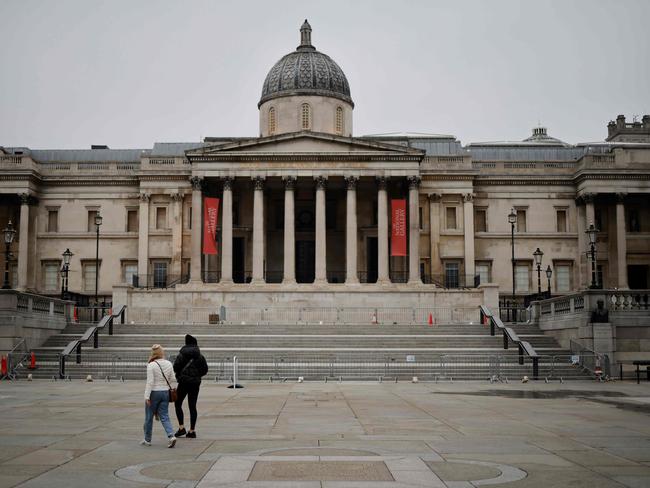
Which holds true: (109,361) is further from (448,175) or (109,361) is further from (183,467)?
(448,175)

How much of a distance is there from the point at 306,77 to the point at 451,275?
18904 mm

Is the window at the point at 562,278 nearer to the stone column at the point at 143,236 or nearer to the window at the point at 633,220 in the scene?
the window at the point at 633,220

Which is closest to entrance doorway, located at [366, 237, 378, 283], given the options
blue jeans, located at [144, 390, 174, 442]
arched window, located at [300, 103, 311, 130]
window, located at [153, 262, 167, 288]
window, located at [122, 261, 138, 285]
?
arched window, located at [300, 103, 311, 130]

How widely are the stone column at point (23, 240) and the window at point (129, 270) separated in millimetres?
7324

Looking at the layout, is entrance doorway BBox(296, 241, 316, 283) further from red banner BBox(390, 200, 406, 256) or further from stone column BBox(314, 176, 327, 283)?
red banner BBox(390, 200, 406, 256)

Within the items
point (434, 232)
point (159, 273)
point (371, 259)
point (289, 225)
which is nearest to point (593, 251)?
point (289, 225)

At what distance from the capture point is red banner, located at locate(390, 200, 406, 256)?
202 ft

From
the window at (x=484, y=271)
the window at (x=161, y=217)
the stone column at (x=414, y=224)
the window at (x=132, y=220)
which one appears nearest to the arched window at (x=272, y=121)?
the window at (x=161, y=217)

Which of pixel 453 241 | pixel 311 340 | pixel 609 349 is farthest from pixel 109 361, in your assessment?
pixel 453 241

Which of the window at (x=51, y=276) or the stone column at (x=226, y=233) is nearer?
the stone column at (x=226, y=233)

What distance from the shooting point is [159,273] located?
69.1 m

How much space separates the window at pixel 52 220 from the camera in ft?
232

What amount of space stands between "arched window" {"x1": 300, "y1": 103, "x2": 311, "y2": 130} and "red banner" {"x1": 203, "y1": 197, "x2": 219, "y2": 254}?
9.83 meters

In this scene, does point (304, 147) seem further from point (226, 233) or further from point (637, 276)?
point (637, 276)
